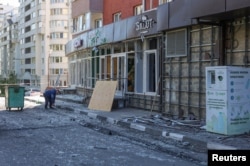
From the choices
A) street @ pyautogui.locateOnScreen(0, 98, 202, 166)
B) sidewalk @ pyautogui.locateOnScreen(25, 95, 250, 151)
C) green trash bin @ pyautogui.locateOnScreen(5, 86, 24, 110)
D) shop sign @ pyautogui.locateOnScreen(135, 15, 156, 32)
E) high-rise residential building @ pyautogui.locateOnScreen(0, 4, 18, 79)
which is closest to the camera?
street @ pyautogui.locateOnScreen(0, 98, 202, 166)

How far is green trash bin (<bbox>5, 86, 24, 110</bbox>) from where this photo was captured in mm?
21109

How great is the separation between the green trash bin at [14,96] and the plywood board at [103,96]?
12.5 ft

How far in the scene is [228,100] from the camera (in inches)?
425

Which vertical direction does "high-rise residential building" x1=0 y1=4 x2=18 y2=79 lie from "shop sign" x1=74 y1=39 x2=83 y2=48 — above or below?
above

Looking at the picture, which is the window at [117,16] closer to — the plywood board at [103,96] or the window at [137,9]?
the window at [137,9]

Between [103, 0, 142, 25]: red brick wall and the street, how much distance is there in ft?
31.1

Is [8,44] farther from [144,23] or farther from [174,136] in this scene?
[174,136]

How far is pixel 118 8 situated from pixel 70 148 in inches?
603

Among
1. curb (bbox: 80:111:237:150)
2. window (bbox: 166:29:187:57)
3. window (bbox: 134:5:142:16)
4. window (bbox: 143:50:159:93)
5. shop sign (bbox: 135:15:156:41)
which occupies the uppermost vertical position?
window (bbox: 134:5:142:16)

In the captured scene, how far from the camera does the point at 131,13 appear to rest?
22.1 meters

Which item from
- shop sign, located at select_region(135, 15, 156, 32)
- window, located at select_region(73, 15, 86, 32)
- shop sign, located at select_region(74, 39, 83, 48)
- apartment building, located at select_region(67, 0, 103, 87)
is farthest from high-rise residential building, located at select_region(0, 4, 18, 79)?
shop sign, located at select_region(135, 15, 156, 32)

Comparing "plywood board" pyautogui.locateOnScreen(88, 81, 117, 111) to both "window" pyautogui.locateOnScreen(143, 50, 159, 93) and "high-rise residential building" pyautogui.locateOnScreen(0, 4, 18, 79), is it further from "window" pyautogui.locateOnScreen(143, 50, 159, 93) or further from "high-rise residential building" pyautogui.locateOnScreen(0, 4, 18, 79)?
"high-rise residential building" pyautogui.locateOnScreen(0, 4, 18, 79)

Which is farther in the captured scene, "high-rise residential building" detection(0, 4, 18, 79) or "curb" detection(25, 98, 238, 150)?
"high-rise residential building" detection(0, 4, 18, 79)

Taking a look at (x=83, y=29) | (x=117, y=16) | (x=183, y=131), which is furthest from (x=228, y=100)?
(x=83, y=29)
